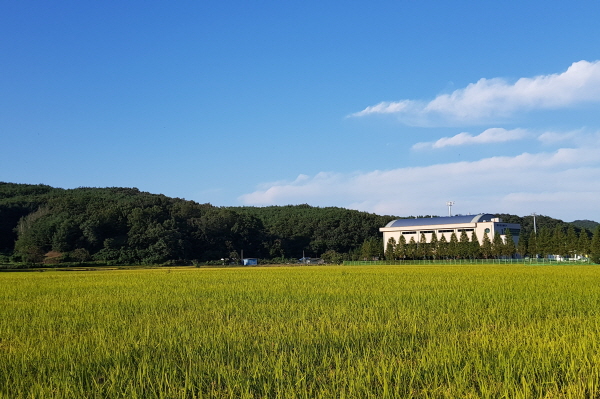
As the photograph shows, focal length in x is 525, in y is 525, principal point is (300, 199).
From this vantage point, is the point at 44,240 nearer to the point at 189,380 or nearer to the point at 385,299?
the point at 385,299

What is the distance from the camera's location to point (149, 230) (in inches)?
2872

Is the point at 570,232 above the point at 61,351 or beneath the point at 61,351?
above

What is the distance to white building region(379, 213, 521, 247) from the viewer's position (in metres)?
77.2

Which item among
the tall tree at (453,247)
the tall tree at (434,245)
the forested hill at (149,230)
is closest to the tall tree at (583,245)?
the tall tree at (453,247)

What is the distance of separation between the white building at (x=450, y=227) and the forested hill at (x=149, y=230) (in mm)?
5045

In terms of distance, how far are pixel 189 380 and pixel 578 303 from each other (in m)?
9.56

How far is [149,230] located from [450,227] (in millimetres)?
44492

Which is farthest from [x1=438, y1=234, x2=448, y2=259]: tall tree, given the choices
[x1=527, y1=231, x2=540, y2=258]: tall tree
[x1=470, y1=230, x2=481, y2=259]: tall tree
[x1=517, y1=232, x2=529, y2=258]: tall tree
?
[x1=527, y1=231, x2=540, y2=258]: tall tree

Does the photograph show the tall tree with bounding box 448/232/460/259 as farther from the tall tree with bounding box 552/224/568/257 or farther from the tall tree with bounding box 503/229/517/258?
the tall tree with bounding box 552/224/568/257

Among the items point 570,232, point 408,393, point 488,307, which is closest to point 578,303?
point 488,307

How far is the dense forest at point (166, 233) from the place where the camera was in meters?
69.1

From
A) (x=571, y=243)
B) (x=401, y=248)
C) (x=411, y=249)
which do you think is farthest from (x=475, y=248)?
(x=571, y=243)

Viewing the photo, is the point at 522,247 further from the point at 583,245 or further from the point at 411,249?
the point at 411,249

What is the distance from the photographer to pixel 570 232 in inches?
2569
